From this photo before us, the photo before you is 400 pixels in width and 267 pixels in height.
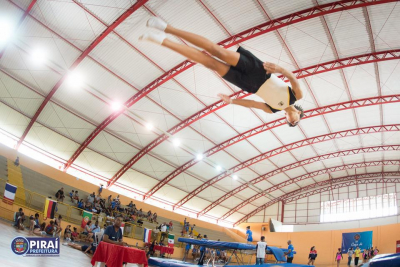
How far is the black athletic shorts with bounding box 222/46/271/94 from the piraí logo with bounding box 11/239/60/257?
399cm

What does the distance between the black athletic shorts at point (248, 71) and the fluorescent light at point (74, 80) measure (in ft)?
45.1

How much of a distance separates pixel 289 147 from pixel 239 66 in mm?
21294

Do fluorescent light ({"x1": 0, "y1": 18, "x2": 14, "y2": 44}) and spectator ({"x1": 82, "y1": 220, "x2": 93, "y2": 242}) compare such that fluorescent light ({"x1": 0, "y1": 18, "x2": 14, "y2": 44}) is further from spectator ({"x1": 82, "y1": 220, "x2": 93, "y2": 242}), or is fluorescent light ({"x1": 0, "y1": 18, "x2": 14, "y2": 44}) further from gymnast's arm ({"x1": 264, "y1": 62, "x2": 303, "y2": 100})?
gymnast's arm ({"x1": 264, "y1": 62, "x2": 303, "y2": 100})

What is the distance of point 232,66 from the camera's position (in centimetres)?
434

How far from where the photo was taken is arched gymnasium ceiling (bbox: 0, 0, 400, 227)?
13508 millimetres

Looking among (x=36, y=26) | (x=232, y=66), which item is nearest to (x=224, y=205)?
(x=36, y=26)

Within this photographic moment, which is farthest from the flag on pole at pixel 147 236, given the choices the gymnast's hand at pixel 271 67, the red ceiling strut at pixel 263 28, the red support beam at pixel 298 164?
the gymnast's hand at pixel 271 67

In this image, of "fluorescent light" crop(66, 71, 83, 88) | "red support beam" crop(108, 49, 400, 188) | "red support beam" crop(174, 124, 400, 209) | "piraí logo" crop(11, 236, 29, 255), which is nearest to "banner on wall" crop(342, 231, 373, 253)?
"red support beam" crop(174, 124, 400, 209)

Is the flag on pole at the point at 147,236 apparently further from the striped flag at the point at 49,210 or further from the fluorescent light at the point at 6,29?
the fluorescent light at the point at 6,29

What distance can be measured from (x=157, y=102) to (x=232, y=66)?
14.9 m

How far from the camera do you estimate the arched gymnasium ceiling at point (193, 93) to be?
44.3 feet

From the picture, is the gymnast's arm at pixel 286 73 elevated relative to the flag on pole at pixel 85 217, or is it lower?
elevated

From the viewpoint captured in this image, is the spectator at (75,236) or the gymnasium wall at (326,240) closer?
the spectator at (75,236)

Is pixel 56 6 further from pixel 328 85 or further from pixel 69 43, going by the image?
pixel 328 85
